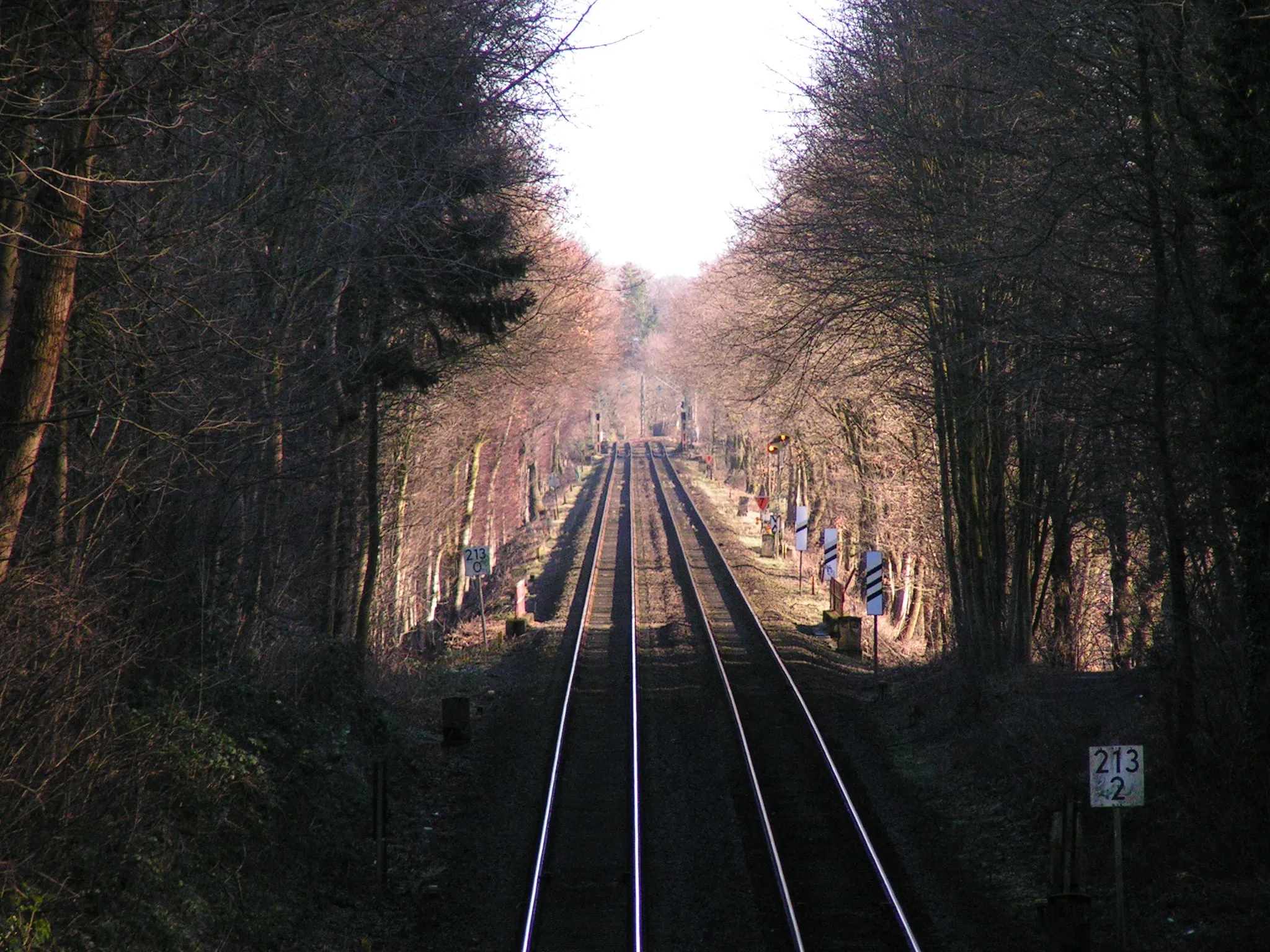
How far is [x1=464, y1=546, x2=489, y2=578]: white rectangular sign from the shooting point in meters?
26.0

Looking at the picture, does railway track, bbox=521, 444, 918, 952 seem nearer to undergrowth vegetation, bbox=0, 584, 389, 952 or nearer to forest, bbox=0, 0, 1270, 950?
undergrowth vegetation, bbox=0, 584, 389, 952

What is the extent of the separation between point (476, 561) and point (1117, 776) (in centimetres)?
1735

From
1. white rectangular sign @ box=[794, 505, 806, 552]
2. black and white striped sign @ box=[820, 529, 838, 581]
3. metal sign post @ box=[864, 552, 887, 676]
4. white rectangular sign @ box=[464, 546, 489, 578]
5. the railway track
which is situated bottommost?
the railway track

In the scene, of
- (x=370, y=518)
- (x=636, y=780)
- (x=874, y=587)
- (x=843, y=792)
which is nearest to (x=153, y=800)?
(x=636, y=780)

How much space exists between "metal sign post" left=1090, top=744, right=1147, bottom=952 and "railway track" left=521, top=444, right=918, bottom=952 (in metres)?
1.94

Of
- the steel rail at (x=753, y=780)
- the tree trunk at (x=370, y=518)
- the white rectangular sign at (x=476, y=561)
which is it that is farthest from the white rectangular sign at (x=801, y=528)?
the tree trunk at (x=370, y=518)

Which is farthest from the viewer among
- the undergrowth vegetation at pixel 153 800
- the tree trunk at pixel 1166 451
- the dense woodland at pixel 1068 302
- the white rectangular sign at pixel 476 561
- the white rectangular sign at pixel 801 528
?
the white rectangular sign at pixel 801 528

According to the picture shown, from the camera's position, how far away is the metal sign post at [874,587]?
21.7m

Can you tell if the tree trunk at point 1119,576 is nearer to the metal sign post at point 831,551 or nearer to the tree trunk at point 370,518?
the metal sign post at point 831,551

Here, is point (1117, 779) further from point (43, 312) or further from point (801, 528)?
point (801, 528)

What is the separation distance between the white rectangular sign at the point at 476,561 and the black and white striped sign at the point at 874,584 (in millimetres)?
8165

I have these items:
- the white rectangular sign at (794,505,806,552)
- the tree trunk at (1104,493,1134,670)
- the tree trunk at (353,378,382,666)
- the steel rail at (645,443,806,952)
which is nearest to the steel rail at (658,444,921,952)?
the steel rail at (645,443,806,952)

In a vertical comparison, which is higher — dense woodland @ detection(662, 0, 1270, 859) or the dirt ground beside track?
dense woodland @ detection(662, 0, 1270, 859)

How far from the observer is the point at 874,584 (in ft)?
72.0
